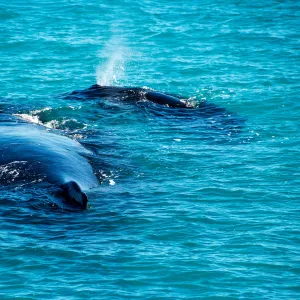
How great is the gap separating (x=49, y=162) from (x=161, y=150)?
353 centimetres

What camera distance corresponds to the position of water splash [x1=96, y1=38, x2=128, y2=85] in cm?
2518

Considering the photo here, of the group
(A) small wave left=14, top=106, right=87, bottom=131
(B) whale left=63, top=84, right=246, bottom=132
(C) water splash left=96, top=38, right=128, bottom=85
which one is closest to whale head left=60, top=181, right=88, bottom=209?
(A) small wave left=14, top=106, right=87, bottom=131

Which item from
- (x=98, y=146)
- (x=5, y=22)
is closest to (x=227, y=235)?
(x=98, y=146)

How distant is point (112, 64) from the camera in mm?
26734

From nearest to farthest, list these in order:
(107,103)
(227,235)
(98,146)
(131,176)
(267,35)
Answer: (227,235)
(131,176)
(98,146)
(107,103)
(267,35)

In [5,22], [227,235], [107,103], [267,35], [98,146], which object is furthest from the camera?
[5,22]

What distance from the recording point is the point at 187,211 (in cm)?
1428

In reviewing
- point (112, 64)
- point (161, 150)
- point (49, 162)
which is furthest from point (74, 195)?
point (112, 64)

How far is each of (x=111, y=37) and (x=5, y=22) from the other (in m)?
4.27

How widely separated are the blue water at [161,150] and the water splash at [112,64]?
0.06 meters

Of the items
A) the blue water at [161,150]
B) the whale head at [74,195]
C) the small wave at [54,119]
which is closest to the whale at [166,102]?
the blue water at [161,150]

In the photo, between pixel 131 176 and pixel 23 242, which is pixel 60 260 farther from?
pixel 131 176

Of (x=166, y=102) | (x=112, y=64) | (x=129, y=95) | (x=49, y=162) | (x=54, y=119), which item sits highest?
(x=112, y=64)

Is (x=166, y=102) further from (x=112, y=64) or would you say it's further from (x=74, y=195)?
(x=74, y=195)
